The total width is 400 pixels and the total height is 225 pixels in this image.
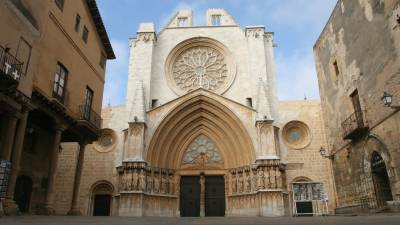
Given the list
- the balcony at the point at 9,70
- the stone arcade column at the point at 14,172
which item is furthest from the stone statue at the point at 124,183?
the balcony at the point at 9,70

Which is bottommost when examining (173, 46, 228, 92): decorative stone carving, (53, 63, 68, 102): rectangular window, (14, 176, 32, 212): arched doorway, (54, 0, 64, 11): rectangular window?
(14, 176, 32, 212): arched doorway

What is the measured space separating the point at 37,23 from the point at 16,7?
1.19m

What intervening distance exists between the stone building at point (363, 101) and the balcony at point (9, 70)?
37.8 feet

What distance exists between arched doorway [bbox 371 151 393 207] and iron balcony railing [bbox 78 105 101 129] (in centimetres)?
1192

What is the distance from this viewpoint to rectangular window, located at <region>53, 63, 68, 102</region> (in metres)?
13.7

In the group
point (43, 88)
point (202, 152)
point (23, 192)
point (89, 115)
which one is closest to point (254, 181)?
point (202, 152)

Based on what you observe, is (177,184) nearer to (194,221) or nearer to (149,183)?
(149,183)

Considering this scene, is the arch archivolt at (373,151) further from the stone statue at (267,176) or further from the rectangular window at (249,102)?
the rectangular window at (249,102)

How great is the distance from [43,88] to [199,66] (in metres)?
12.9

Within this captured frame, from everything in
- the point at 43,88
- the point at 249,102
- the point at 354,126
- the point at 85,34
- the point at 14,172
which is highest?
the point at 85,34

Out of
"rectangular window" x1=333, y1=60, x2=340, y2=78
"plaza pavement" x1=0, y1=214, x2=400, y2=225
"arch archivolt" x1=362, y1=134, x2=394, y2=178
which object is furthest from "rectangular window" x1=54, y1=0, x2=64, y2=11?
"arch archivolt" x1=362, y1=134, x2=394, y2=178

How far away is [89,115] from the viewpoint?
53.7ft

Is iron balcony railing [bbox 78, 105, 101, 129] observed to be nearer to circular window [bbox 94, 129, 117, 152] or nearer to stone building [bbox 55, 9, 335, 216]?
stone building [bbox 55, 9, 335, 216]

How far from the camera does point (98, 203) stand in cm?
2172
